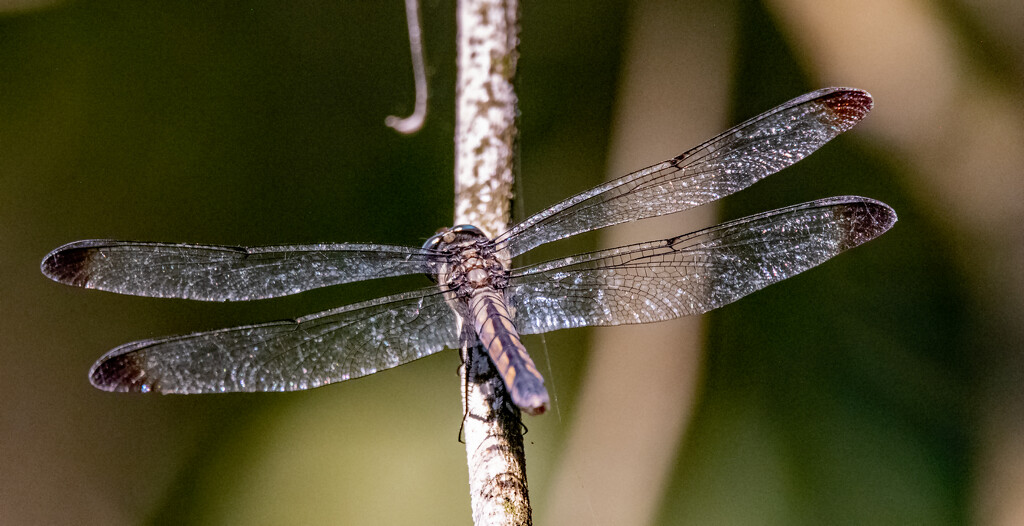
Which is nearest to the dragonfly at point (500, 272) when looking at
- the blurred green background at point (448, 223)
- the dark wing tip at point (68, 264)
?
the dark wing tip at point (68, 264)

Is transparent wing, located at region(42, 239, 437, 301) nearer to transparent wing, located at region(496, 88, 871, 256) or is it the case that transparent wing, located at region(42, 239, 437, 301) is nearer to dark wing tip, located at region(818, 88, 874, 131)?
transparent wing, located at region(496, 88, 871, 256)

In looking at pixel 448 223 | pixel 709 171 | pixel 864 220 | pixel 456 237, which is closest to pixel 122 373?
pixel 456 237

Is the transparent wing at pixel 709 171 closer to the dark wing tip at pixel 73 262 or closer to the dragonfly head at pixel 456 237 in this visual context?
the dragonfly head at pixel 456 237

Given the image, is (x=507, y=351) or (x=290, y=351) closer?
(x=507, y=351)

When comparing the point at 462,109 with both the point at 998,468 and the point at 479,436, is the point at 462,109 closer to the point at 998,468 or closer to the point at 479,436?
the point at 479,436

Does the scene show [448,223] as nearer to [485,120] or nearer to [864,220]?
[485,120]

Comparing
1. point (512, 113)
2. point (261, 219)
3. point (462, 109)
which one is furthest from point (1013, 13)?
point (261, 219)

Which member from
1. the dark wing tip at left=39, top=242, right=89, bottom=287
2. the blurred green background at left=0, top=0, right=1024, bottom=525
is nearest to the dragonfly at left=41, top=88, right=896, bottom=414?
the dark wing tip at left=39, top=242, right=89, bottom=287
